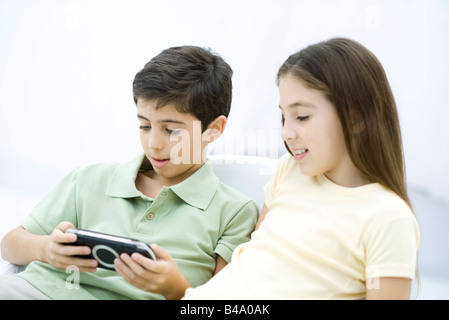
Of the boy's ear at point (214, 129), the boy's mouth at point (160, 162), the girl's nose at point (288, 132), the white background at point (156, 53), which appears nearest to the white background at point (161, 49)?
the white background at point (156, 53)

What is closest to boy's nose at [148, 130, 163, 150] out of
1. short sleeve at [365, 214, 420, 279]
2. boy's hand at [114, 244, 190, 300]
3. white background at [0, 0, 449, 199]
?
boy's hand at [114, 244, 190, 300]

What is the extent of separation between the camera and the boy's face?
1030 mm

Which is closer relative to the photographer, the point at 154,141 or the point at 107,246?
the point at 107,246

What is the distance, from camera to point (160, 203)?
3.43 feet

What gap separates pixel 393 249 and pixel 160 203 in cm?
46

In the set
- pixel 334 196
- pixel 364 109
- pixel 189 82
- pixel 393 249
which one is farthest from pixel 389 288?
pixel 189 82

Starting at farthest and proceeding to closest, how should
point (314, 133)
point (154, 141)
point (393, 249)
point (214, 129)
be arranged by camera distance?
point (214, 129), point (154, 141), point (314, 133), point (393, 249)

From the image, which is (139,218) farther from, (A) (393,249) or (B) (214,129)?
(A) (393,249)

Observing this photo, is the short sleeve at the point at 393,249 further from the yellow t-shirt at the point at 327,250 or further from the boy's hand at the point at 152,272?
the boy's hand at the point at 152,272

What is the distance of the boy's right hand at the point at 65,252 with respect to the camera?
2.89ft

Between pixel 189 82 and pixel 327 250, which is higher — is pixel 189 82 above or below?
above

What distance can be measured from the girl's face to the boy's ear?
232 millimetres

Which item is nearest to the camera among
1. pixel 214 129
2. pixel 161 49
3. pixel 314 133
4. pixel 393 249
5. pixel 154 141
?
pixel 393 249

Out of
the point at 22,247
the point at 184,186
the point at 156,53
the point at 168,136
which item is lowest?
the point at 22,247
